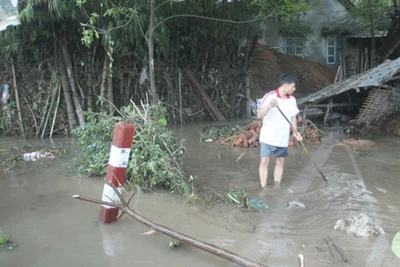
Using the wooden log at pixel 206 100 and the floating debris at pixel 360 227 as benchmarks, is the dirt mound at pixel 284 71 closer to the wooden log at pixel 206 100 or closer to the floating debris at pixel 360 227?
the wooden log at pixel 206 100

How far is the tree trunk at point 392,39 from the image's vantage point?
1460 cm

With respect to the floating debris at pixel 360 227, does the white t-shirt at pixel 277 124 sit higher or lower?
higher

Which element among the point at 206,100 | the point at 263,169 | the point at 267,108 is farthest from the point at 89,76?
the point at 267,108

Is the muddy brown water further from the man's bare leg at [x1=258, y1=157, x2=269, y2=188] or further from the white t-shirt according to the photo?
the white t-shirt

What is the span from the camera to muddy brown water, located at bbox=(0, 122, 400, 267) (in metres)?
3.17

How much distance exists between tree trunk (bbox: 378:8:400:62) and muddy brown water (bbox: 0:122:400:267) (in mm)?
9948

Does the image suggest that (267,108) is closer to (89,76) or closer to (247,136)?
(247,136)

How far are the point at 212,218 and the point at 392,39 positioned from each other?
45.6ft

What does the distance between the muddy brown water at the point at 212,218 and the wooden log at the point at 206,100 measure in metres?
5.59

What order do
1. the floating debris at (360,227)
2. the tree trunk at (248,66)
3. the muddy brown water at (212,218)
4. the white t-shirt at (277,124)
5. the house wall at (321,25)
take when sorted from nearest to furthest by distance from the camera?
the muddy brown water at (212,218) < the floating debris at (360,227) < the white t-shirt at (277,124) < the tree trunk at (248,66) < the house wall at (321,25)

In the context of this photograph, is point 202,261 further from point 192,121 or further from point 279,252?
point 192,121

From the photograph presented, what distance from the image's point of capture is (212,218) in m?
4.05

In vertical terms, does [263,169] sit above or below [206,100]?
below

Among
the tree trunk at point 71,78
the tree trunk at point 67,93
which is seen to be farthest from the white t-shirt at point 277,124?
the tree trunk at point 67,93
